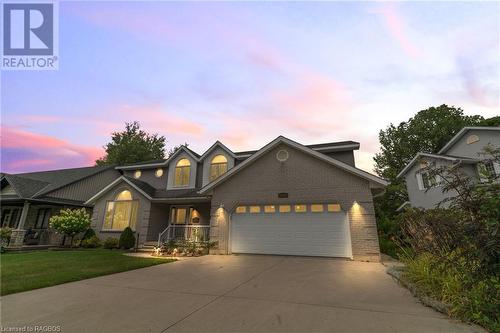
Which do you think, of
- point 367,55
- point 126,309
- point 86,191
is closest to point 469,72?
point 367,55

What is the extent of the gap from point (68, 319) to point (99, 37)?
42.9 feet

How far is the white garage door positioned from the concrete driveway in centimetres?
381

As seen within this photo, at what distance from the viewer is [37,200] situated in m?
15.8

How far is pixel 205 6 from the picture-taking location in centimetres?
989

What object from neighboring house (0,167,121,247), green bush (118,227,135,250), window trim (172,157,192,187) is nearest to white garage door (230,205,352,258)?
window trim (172,157,192,187)

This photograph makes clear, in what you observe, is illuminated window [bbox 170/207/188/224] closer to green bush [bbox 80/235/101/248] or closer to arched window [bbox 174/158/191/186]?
arched window [bbox 174/158/191/186]

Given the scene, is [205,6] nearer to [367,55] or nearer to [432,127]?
[367,55]

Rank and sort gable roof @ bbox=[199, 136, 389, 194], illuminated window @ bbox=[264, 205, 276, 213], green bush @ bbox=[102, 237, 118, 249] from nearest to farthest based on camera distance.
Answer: gable roof @ bbox=[199, 136, 389, 194] → illuminated window @ bbox=[264, 205, 276, 213] → green bush @ bbox=[102, 237, 118, 249]

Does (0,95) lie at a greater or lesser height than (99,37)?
lesser

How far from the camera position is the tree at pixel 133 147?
34.8 m

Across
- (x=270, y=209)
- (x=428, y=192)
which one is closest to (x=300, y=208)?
(x=270, y=209)

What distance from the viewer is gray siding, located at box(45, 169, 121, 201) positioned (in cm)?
1777

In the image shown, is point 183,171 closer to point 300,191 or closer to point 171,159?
point 171,159

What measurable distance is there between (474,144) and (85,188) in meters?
33.0
